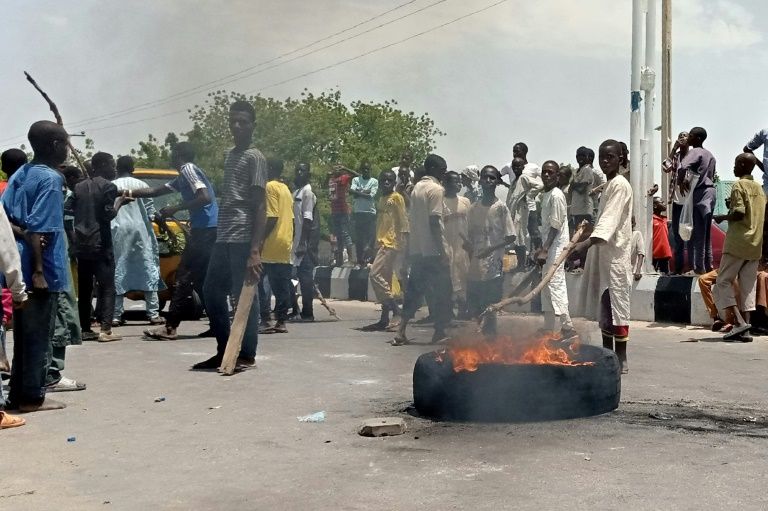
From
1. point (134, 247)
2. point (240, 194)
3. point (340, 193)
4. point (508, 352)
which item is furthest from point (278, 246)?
point (340, 193)

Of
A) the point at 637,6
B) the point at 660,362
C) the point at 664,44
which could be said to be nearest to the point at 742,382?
the point at 660,362

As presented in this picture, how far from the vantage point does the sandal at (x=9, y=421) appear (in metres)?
6.54

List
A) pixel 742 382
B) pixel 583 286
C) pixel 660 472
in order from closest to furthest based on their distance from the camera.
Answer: pixel 660 472 < pixel 742 382 < pixel 583 286

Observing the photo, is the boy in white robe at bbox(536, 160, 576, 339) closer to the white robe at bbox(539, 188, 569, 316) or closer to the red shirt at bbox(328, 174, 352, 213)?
the white robe at bbox(539, 188, 569, 316)

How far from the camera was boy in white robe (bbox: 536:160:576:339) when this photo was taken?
429 inches

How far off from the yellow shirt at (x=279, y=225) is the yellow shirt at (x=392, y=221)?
3.83 ft

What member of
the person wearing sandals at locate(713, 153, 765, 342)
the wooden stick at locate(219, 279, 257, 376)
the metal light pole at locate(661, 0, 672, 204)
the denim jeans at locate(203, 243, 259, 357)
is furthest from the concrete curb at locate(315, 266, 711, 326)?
the metal light pole at locate(661, 0, 672, 204)

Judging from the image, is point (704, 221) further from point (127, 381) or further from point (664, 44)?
point (664, 44)

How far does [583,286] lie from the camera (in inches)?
354

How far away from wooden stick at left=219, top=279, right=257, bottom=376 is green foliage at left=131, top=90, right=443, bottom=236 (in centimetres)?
143

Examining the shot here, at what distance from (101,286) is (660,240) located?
9181mm

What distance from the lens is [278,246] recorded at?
12180 mm

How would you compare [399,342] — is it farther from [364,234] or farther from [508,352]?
[364,234]

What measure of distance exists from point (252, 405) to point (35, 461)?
1869 mm
